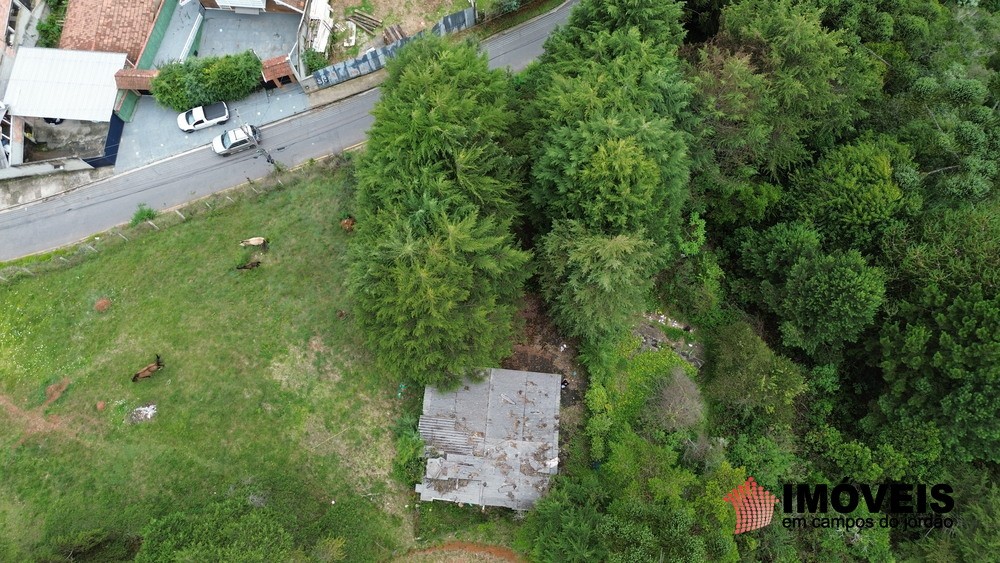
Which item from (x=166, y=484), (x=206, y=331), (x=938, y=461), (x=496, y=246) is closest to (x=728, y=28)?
(x=496, y=246)

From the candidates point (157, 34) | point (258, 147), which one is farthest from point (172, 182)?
point (157, 34)

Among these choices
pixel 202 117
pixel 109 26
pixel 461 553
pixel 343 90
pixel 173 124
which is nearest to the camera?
pixel 461 553

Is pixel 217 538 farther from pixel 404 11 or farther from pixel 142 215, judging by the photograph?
pixel 404 11

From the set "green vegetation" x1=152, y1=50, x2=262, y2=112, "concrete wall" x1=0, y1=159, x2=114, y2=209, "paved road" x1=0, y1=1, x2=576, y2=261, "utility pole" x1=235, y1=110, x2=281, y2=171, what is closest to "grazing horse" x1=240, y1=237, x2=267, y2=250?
"utility pole" x1=235, y1=110, x2=281, y2=171

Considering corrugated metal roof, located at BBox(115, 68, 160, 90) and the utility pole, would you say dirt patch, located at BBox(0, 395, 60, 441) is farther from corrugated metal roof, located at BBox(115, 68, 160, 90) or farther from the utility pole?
corrugated metal roof, located at BBox(115, 68, 160, 90)
